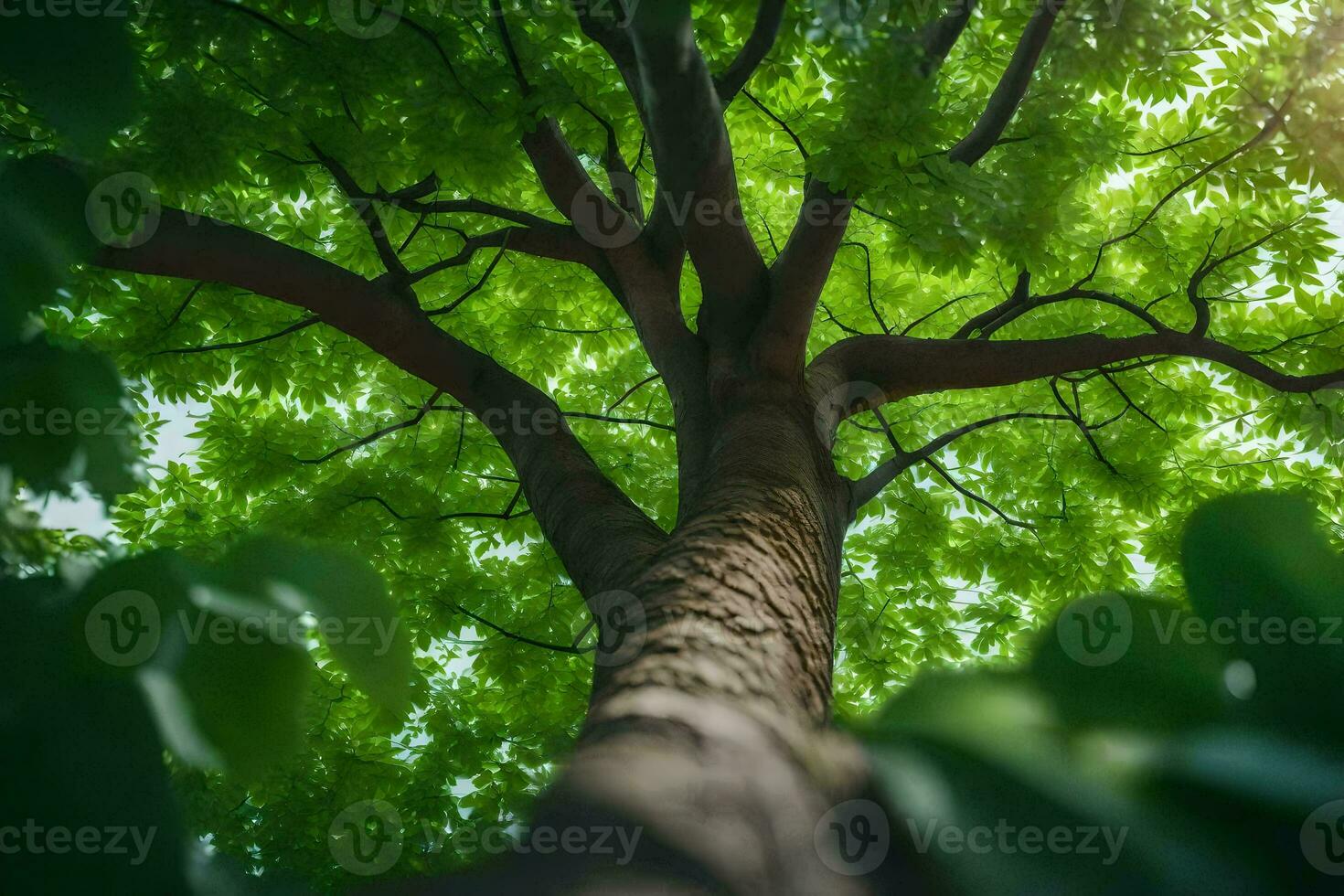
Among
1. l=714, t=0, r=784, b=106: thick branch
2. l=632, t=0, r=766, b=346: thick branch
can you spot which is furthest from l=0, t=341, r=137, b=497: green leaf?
l=632, t=0, r=766, b=346: thick branch

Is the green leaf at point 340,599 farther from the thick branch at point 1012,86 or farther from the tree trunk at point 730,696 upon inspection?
the thick branch at point 1012,86

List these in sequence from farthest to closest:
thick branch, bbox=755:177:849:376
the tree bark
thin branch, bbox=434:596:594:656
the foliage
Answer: thick branch, bbox=755:177:849:376
thin branch, bbox=434:596:594:656
the tree bark
the foliage

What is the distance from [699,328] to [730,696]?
328 cm

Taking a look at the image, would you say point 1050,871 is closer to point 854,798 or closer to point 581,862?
point 854,798

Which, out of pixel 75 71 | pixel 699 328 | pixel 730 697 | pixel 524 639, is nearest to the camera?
pixel 75 71

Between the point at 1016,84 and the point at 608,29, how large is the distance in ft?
6.20

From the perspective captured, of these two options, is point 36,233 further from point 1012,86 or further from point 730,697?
point 1012,86

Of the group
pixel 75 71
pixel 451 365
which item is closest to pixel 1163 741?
pixel 75 71

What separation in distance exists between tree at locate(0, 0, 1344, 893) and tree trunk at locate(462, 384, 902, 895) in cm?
1

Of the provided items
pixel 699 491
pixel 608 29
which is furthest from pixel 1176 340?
pixel 608 29

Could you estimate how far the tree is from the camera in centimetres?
245

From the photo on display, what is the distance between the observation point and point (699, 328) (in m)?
4.83

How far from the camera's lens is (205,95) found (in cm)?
410

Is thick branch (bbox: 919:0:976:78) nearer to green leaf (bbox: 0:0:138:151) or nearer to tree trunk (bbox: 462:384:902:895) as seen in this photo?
tree trunk (bbox: 462:384:902:895)
